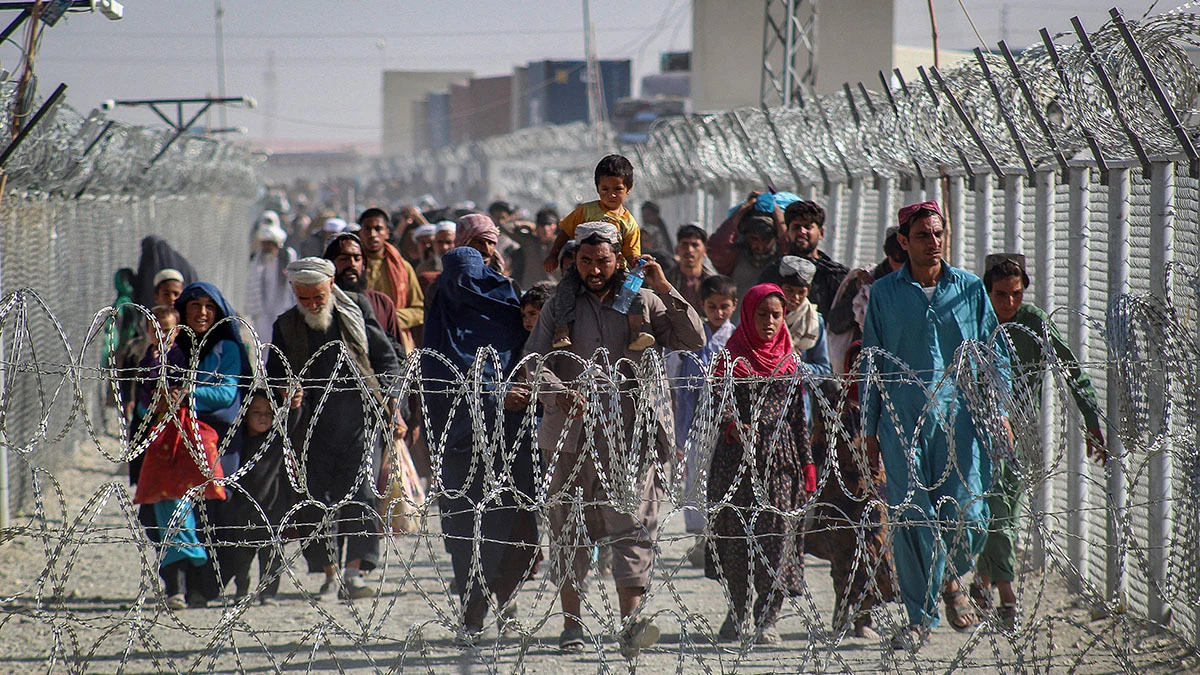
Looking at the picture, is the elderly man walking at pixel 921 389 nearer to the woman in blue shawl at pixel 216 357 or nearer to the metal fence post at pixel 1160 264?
the metal fence post at pixel 1160 264

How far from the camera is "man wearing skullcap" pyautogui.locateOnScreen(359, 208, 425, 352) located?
6797 mm

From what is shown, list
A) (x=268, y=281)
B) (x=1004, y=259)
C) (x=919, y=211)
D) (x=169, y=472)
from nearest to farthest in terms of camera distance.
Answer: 1. (x=919, y=211)
2. (x=1004, y=259)
3. (x=169, y=472)
4. (x=268, y=281)

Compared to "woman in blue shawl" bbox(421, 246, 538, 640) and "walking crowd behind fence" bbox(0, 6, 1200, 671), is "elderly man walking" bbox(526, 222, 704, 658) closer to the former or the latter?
"walking crowd behind fence" bbox(0, 6, 1200, 671)

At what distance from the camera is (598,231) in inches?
178

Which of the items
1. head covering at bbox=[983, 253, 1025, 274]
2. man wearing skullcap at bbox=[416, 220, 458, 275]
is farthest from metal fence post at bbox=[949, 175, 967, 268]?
man wearing skullcap at bbox=[416, 220, 458, 275]

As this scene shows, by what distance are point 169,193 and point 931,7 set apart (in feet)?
30.7

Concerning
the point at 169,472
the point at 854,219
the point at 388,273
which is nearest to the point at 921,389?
the point at 169,472

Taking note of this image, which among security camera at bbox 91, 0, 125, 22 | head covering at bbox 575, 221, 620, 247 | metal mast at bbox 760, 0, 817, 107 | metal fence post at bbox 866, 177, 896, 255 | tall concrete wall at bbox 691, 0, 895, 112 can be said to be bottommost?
head covering at bbox 575, 221, 620, 247

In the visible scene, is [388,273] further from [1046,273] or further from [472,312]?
[1046,273]

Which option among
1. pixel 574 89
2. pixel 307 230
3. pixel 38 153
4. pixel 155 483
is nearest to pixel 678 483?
pixel 155 483

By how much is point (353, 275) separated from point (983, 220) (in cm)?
321

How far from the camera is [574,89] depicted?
46438 mm

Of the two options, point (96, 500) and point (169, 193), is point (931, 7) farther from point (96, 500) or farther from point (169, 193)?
point (169, 193)

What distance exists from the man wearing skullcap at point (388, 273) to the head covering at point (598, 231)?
7.86ft
